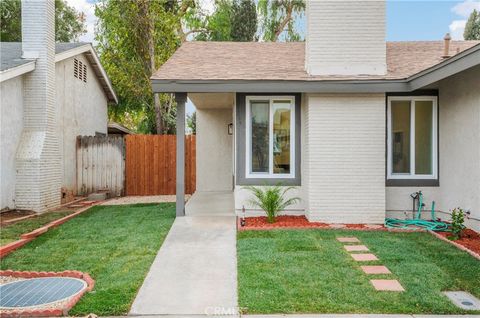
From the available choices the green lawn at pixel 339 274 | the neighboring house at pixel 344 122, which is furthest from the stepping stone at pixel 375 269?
the neighboring house at pixel 344 122

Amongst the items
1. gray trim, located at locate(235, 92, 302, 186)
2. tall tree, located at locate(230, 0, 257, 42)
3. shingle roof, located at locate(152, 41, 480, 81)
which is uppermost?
tall tree, located at locate(230, 0, 257, 42)

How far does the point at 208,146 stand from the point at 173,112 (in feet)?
35.1

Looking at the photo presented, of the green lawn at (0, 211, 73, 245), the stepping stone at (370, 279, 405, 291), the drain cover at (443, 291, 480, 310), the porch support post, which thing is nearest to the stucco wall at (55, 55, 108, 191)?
the green lawn at (0, 211, 73, 245)

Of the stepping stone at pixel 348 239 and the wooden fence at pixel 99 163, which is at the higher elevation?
the wooden fence at pixel 99 163

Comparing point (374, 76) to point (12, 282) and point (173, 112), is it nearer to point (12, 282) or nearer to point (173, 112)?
point (12, 282)

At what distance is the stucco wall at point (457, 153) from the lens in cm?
726

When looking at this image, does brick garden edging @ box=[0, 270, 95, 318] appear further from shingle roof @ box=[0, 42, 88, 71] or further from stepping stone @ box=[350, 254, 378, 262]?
shingle roof @ box=[0, 42, 88, 71]

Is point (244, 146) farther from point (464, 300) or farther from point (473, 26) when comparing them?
point (473, 26)

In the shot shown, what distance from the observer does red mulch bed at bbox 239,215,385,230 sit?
7.97 metres

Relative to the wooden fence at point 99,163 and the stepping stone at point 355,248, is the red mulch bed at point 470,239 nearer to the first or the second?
the stepping stone at point 355,248

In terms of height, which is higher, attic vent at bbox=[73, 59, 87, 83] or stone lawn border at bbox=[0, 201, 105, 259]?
attic vent at bbox=[73, 59, 87, 83]

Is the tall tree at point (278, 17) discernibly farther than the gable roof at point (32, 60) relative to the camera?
Yes

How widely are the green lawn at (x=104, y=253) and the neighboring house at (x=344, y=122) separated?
136 cm

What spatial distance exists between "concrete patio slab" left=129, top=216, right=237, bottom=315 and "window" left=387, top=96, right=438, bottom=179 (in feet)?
12.8
